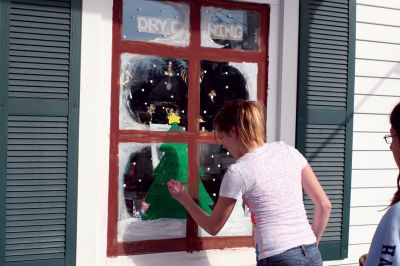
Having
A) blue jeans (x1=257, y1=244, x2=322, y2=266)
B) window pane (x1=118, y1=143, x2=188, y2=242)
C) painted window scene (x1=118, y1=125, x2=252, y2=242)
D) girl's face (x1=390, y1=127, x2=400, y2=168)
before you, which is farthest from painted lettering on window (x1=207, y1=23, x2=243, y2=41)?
girl's face (x1=390, y1=127, x2=400, y2=168)

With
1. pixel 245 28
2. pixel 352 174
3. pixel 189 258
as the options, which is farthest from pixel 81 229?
pixel 352 174

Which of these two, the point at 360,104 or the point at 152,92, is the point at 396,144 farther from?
the point at 360,104

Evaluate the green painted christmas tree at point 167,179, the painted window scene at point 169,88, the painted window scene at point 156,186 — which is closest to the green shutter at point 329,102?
the painted window scene at point 169,88

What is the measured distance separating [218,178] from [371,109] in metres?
1.36

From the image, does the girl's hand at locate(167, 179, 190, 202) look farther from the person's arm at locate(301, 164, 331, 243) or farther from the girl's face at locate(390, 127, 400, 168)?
the girl's face at locate(390, 127, 400, 168)

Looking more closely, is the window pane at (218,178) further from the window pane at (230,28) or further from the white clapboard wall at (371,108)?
the white clapboard wall at (371,108)

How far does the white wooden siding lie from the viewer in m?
4.52

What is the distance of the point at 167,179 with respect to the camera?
12.7ft

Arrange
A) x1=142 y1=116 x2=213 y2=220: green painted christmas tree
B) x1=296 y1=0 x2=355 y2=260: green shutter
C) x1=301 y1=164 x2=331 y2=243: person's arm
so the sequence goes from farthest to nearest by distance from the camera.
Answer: x1=296 y1=0 x2=355 y2=260: green shutter < x1=142 y1=116 x2=213 y2=220: green painted christmas tree < x1=301 y1=164 x2=331 y2=243: person's arm

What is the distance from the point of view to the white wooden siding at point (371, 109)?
14.8ft

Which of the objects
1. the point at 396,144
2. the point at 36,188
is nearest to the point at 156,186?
the point at 36,188

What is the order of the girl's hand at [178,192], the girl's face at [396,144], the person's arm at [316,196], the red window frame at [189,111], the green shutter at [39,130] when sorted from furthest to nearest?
the red window frame at [189,111] → the green shutter at [39,130] → the girl's hand at [178,192] → the person's arm at [316,196] → the girl's face at [396,144]

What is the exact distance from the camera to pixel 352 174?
4.51 meters

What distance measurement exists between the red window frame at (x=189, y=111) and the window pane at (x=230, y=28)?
0.03 m
